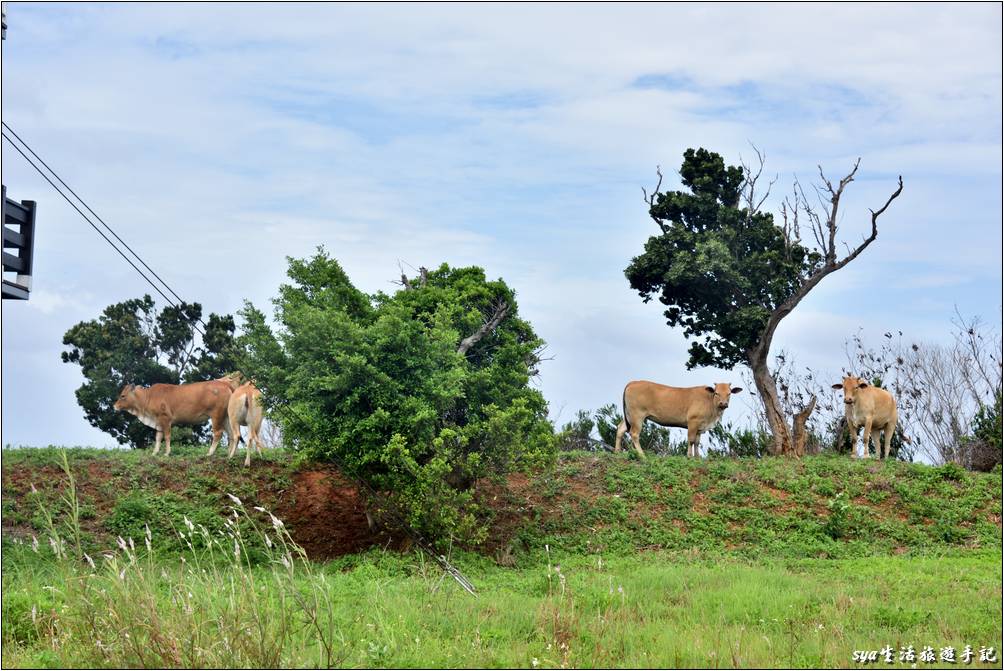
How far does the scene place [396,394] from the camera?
14.6 m

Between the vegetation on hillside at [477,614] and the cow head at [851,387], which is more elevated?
the cow head at [851,387]

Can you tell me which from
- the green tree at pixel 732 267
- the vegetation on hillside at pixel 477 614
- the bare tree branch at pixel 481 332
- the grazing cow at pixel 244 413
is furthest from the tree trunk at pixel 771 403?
the grazing cow at pixel 244 413

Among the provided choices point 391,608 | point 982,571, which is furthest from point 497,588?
point 982,571

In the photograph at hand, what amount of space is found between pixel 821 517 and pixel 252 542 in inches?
320

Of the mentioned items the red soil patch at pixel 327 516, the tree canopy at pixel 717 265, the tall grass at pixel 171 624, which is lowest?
the tall grass at pixel 171 624

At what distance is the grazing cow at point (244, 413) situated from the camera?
18206mm

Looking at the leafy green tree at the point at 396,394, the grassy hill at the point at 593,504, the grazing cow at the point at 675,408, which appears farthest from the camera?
the grazing cow at the point at 675,408

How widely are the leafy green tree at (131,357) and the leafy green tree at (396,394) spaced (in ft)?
35.3

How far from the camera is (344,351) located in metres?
14.7

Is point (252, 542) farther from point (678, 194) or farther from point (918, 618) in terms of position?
point (678, 194)

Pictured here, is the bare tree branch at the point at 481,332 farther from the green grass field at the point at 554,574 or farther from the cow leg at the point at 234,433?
the cow leg at the point at 234,433

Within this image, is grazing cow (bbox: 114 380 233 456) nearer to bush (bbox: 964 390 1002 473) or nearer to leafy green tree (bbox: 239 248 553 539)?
leafy green tree (bbox: 239 248 553 539)

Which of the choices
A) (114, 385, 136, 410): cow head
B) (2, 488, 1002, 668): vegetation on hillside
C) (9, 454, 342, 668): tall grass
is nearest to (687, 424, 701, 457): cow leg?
(2, 488, 1002, 668): vegetation on hillside

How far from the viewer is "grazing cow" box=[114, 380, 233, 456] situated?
62.8 feet
